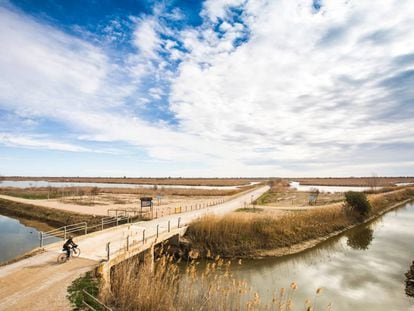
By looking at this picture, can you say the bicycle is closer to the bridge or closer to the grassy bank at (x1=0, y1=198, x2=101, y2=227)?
the bridge

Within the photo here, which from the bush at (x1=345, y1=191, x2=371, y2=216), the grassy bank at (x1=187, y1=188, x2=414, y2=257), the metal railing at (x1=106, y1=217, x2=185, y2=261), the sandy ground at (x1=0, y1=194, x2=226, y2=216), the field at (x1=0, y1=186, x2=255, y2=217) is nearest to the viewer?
the metal railing at (x1=106, y1=217, x2=185, y2=261)

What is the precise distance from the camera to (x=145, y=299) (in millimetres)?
8234

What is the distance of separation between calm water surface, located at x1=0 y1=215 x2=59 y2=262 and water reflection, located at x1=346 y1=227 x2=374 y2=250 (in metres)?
25.2

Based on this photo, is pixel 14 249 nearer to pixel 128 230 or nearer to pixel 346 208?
pixel 128 230

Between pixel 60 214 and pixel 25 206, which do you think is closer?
pixel 60 214

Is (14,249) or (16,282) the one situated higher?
(16,282)

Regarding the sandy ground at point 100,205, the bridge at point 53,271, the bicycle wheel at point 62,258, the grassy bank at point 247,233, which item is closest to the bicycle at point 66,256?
the bicycle wheel at point 62,258

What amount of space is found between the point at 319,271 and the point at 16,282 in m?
14.9

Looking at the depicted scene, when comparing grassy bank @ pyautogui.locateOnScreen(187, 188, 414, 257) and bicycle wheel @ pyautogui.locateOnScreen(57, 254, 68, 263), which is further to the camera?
grassy bank @ pyautogui.locateOnScreen(187, 188, 414, 257)

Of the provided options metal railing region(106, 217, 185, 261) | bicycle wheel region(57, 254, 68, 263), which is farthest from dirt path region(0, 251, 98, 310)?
metal railing region(106, 217, 185, 261)

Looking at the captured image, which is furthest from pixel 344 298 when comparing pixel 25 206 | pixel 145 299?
pixel 25 206

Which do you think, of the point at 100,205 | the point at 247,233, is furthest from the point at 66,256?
the point at 100,205

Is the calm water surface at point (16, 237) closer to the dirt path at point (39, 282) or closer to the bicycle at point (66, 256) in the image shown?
the bicycle at point (66, 256)

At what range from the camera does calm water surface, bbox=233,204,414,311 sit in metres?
12.6
